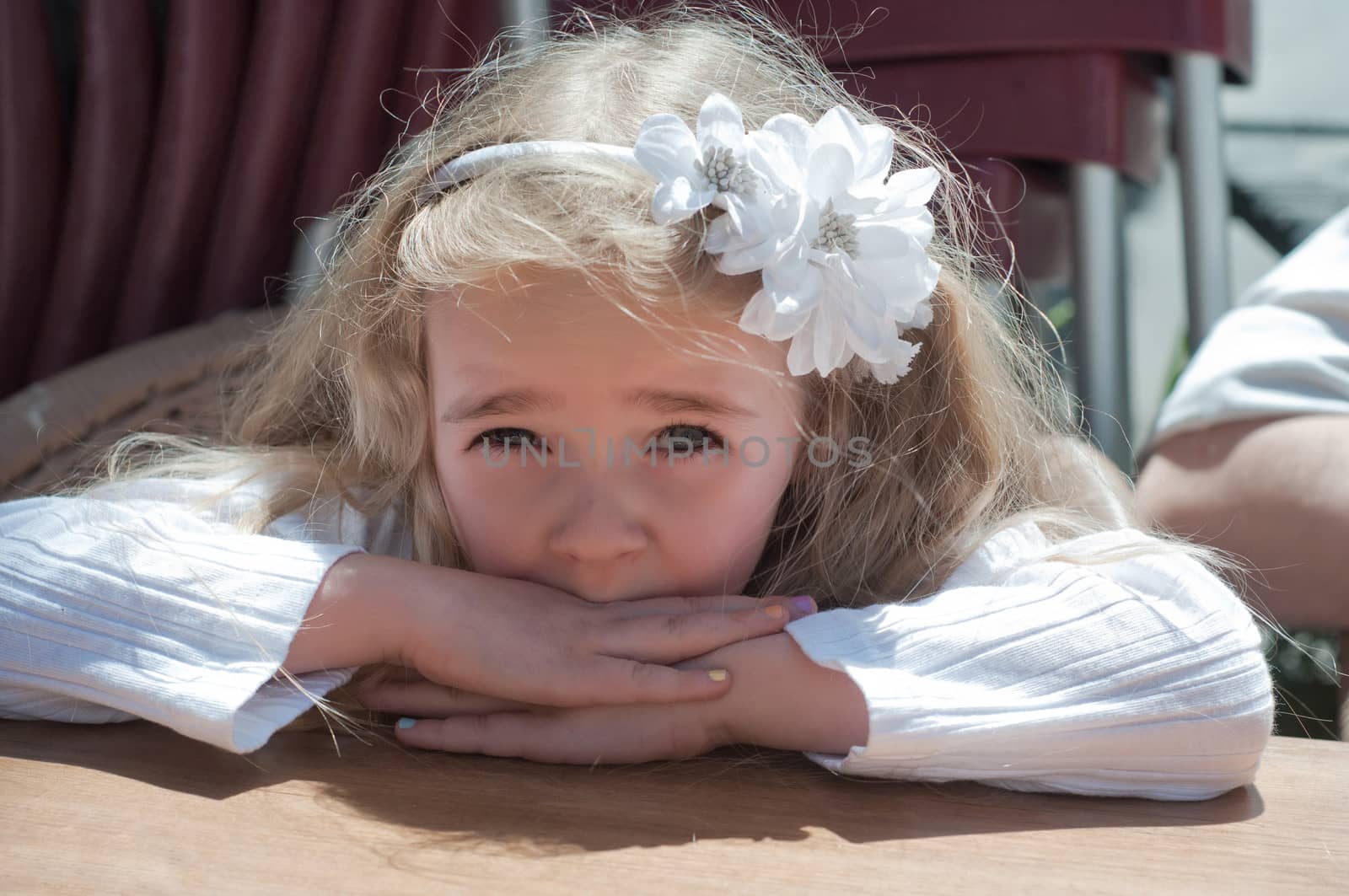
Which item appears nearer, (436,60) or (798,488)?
(798,488)

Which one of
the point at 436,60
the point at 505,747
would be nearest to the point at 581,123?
the point at 505,747

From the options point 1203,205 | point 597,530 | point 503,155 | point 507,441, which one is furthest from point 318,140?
point 1203,205

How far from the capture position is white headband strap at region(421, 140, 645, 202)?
92 cm

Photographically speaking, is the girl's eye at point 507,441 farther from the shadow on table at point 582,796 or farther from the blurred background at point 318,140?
the blurred background at point 318,140

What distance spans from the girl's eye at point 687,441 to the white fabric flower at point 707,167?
0.47 ft

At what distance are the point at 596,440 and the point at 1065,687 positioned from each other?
348 mm

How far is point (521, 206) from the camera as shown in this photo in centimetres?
89

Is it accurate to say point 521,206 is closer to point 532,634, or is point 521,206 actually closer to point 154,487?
point 532,634

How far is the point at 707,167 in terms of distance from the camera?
0.85 m

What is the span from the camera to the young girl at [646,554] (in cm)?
79

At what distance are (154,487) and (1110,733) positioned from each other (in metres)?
0.79

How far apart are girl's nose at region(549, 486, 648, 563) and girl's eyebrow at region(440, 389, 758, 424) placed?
0.22ft

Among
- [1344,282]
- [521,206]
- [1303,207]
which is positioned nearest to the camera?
[521,206]

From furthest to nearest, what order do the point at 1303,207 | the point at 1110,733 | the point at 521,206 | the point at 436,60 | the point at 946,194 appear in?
the point at 1303,207 → the point at 436,60 → the point at 946,194 → the point at 521,206 → the point at 1110,733
